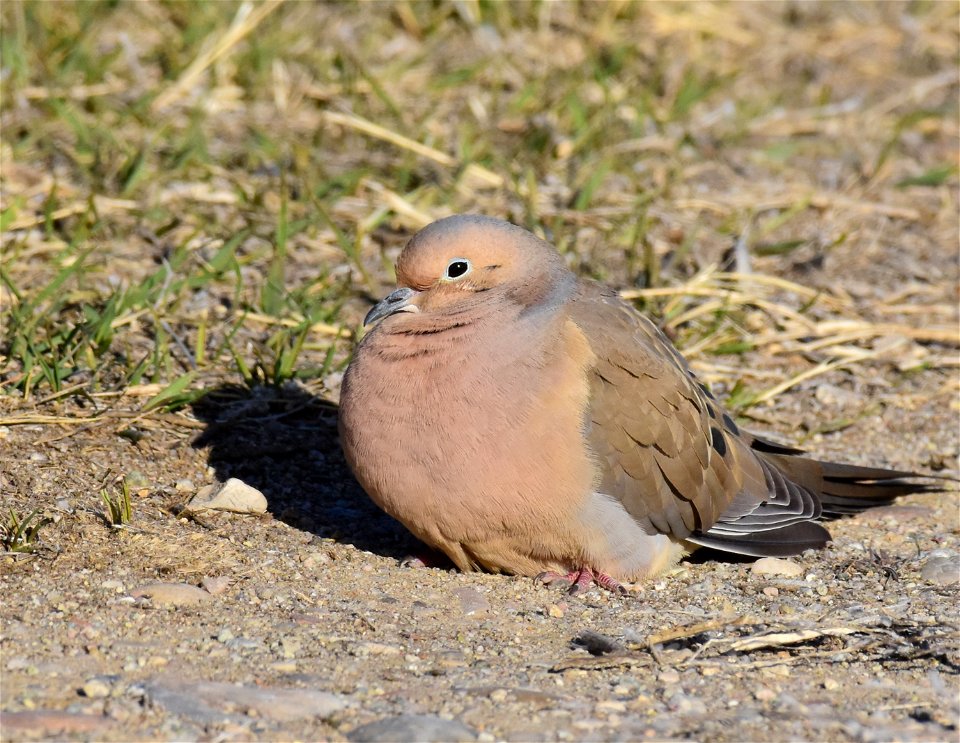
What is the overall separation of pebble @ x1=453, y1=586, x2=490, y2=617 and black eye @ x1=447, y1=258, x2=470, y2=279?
3.06 ft

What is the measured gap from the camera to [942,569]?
428cm

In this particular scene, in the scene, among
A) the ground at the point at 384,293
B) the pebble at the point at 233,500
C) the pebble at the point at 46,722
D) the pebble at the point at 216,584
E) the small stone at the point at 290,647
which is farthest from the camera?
the pebble at the point at 233,500

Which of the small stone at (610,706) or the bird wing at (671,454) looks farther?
the bird wing at (671,454)

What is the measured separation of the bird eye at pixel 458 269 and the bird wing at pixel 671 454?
1.22ft

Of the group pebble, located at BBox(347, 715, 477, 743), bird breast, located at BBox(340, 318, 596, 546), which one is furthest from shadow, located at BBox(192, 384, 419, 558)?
pebble, located at BBox(347, 715, 477, 743)

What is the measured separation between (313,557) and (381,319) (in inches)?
29.7

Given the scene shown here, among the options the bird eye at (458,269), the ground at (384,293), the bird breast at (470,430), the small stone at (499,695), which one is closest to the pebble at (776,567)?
the ground at (384,293)

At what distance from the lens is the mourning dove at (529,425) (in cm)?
385

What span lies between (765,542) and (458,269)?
1375 millimetres

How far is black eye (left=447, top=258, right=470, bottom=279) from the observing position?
4.09 metres

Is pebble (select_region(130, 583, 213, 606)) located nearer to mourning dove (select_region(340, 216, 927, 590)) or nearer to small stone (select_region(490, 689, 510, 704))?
mourning dove (select_region(340, 216, 927, 590))

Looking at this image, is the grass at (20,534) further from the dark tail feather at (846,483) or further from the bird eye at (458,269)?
the dark tail feather at (846,483)

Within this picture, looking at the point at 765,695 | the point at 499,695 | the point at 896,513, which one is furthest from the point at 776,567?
the point at 499,695

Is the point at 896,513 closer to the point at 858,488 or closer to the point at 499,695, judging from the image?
the point at 858,488
